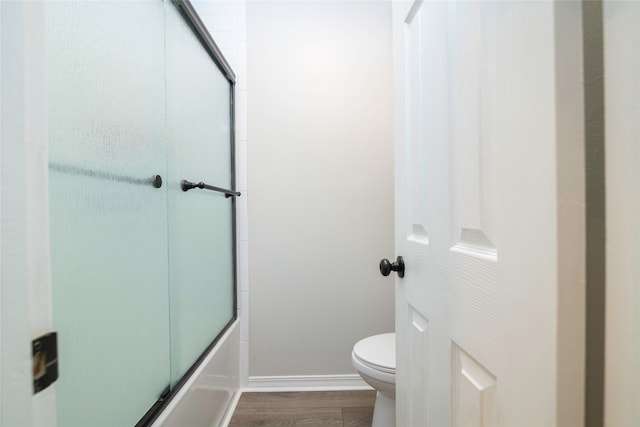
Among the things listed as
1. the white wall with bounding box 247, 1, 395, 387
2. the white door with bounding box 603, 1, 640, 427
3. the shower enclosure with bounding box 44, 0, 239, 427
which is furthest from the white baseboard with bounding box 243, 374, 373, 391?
the white door with bounding box 603, 1, 640, 427

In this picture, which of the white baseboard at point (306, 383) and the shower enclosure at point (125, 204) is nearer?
the shower enclosure at point (125, 204)

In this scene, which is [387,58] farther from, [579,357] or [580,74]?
[579,357]

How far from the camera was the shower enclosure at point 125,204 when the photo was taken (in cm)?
59

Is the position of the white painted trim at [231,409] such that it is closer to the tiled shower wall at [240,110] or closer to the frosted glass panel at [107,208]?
the tiled shower wall at [240,110]

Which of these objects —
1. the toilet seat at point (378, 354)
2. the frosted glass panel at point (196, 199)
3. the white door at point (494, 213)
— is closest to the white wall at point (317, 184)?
the frosted glass panel at point (196, 199)

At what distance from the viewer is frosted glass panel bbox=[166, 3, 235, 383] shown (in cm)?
102

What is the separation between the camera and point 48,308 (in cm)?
31

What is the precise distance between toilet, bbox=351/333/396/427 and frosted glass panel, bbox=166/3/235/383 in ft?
2.05

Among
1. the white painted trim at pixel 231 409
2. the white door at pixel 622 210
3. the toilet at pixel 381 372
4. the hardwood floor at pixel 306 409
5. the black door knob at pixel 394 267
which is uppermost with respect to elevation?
the white door at pixel 622 210

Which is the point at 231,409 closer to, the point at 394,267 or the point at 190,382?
the point at 190,382

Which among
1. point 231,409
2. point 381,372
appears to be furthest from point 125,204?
point 231,409

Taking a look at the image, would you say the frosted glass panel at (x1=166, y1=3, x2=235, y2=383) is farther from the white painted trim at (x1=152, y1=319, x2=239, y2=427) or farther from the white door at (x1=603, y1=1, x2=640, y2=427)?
the white door at (x1=603, y1=1, x2=640, y2=427)

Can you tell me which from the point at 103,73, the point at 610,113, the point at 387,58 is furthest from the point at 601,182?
the point at 387,58

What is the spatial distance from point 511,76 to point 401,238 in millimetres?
519
